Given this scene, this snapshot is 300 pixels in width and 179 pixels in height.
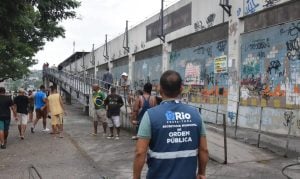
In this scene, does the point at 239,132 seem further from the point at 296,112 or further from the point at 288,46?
the point at 288,46

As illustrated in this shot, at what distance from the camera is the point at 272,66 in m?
14.2

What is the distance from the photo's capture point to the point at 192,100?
20656mm

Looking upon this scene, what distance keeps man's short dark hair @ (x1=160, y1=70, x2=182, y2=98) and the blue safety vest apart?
0.07 metres

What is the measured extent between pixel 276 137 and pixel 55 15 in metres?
7.06

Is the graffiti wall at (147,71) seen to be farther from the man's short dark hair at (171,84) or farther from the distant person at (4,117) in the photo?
the man's short dark hair at (171,84)

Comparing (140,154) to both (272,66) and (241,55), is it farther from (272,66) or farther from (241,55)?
(241,55)

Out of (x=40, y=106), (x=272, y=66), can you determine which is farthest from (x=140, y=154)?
(x=40, y=106)

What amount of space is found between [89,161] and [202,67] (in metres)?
10.2

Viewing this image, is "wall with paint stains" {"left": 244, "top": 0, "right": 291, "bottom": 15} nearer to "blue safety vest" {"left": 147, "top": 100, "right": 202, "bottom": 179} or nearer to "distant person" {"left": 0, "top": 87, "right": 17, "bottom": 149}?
"distant person" {"left": 0, "top": 87, "right": 17, "bottom": 149}

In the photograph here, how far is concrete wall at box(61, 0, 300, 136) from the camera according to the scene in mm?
Result: 13391

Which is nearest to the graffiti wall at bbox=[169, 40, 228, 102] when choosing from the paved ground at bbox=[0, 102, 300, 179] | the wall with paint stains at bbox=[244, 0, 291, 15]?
the wall with paint stains at bbox=[244, 0, 291, 15]

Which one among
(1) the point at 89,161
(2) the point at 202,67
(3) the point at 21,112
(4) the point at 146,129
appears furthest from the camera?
(2) the point at 202,67

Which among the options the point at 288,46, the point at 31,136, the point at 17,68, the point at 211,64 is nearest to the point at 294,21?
the point at 288,46

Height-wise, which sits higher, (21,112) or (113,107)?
(113,107)
